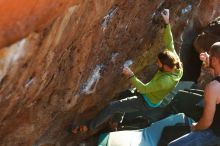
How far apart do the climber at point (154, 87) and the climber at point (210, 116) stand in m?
0.87

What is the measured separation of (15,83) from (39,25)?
740 millimetres

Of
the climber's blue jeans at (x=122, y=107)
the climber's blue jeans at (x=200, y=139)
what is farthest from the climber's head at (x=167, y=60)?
the climber's blue jeans at (x=200, y=139)

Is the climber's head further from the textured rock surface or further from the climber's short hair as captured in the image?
the textured rock surface

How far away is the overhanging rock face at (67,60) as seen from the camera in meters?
4.78

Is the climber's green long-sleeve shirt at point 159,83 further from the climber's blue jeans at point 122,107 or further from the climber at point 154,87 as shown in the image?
the climber's blue jeans at point 122,107

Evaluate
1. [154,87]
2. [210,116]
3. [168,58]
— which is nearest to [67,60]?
[154,87]

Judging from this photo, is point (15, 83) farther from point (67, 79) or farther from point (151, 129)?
point (151, 129)

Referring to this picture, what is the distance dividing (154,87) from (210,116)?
1.39 m

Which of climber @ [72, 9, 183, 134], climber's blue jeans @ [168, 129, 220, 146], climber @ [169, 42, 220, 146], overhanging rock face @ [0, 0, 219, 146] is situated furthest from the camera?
climber @ [72, 9, 183, 134]

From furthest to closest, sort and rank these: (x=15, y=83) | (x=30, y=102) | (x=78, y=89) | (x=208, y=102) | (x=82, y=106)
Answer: (x=82, y=106) < (x=78, y=89) < (x=30, y=102) < (x=15, y=83) < (x=208, y=102)

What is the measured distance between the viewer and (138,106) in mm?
6426

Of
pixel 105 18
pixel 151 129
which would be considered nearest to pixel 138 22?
pixel 105 18

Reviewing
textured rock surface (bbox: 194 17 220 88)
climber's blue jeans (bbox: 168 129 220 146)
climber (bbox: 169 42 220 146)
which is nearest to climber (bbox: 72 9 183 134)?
climber (bbox: 169 42 220 146)

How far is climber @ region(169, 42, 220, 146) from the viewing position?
4577 mm
